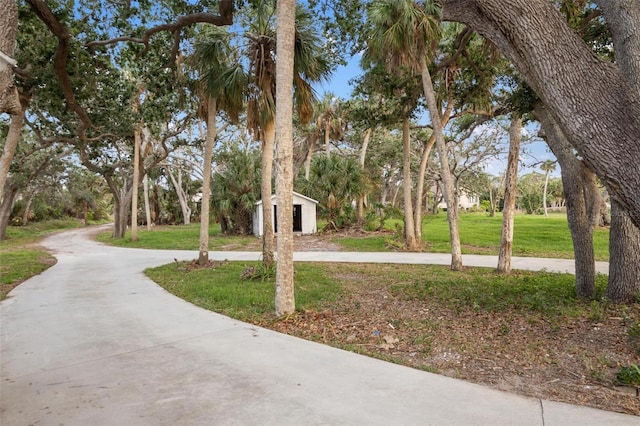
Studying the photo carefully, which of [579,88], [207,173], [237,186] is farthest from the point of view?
[237,186]

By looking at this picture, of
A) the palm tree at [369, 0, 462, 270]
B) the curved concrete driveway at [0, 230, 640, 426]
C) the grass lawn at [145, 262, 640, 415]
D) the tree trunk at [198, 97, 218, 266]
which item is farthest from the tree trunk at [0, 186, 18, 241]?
the palm tree at [369, 0, 462, 270]

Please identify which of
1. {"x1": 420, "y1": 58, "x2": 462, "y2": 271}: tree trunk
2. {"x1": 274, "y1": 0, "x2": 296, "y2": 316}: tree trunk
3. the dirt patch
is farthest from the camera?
{"x1": 420, "y1": 58, "x2": 462, "y2": 271}: tree trunk

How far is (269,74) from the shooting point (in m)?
9.53

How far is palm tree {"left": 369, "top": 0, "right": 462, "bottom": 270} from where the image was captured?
395 inches

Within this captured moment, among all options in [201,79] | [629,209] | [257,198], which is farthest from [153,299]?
[257,198]

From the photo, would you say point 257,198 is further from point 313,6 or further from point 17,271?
point 313,6

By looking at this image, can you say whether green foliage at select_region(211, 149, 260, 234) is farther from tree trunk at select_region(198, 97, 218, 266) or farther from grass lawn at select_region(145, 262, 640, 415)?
grass lawn at select_region(145, 262, 640, 415)

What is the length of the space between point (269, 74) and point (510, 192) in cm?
678

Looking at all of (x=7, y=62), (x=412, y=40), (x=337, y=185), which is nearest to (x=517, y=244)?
(x=337, y=185)

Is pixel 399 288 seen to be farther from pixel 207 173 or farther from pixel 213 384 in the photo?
pixel 207 173

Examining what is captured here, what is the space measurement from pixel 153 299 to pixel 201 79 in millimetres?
6163

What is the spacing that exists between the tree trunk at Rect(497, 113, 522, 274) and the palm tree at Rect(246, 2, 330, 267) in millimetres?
4879

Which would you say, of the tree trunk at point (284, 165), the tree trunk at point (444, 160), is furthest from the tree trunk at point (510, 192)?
the tree trunk at point (284, 165)

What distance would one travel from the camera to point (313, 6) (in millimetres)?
9281
